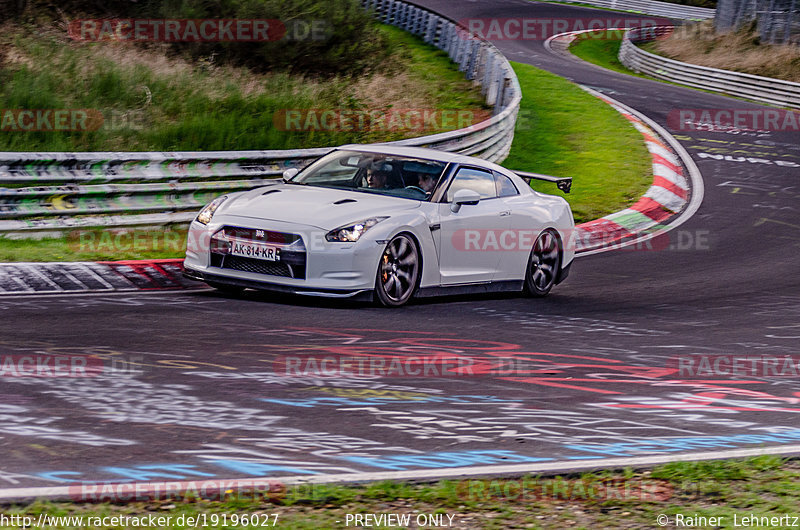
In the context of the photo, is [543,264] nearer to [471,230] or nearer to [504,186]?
[504,186]

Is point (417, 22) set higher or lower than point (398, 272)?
higher

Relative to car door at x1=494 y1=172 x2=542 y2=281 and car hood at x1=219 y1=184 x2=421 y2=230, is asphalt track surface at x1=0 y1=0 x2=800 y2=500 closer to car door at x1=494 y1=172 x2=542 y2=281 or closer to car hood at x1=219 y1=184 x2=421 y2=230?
car door at x1=494 y1=172 x2=542 y2=281

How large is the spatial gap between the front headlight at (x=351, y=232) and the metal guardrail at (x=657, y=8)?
46.6m

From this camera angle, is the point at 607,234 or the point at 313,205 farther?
the point at 607,234

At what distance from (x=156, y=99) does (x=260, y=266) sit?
7.43 meters

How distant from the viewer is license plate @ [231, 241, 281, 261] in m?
8.59

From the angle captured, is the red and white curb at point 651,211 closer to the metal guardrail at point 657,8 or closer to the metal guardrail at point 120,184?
the metal guardrail at point 120,184

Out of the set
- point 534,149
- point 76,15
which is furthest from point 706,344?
point 76,15

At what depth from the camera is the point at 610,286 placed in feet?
37.2

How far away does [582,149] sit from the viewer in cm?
2008

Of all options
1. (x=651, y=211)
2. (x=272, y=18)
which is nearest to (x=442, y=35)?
(x=272, y=18)

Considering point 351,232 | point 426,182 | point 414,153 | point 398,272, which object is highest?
point 414,153

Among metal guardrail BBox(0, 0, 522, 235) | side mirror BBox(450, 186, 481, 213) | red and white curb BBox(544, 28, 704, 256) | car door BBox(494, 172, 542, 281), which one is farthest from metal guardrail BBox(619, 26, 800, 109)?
side mirror BBox(450, 186, 481, 213)

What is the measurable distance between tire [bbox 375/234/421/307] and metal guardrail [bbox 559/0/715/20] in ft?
151
